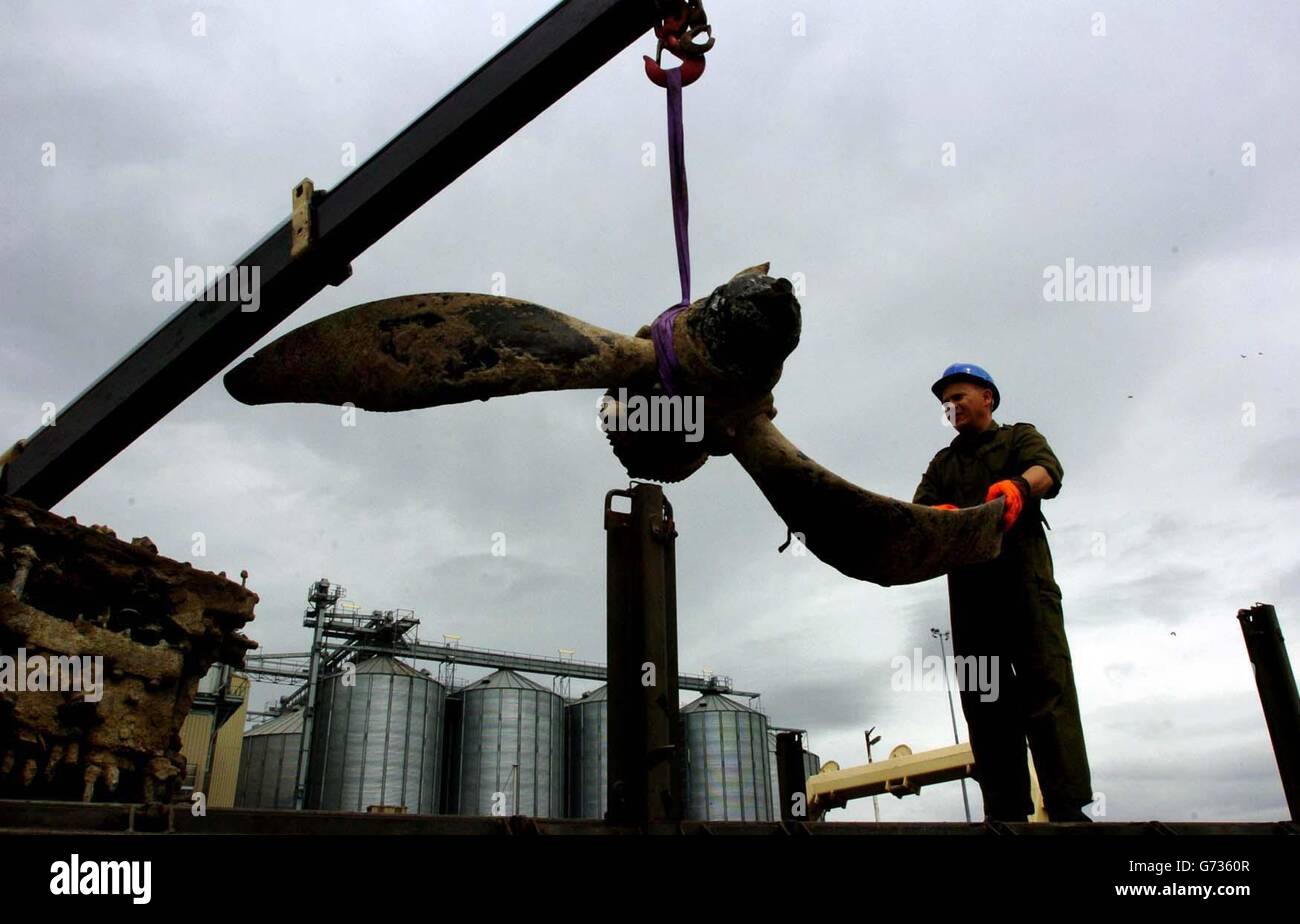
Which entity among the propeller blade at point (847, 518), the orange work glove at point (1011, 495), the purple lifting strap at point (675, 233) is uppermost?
the purple lifting strap at point (675, 233)

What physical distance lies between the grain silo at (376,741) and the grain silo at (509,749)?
26.2 inches

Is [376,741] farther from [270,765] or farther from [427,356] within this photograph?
[427,356]

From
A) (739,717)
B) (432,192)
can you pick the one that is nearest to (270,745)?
(739,717)

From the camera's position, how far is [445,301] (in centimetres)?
238

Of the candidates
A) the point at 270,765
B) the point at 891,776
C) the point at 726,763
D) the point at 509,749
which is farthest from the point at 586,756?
the point at 891,776

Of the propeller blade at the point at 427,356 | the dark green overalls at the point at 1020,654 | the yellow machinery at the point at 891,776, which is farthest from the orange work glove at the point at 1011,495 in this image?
Answer: the yellow machinery at the point at 891,776

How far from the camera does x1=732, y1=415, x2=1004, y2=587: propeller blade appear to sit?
2.54m

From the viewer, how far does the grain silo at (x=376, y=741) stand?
16.7 m

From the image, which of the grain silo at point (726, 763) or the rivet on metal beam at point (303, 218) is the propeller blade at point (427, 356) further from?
the grain silo at point (726, 763)

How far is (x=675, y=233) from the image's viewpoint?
2.91 metres

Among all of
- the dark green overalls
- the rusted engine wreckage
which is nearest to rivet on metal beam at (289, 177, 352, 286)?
the rusted engine wreckage
